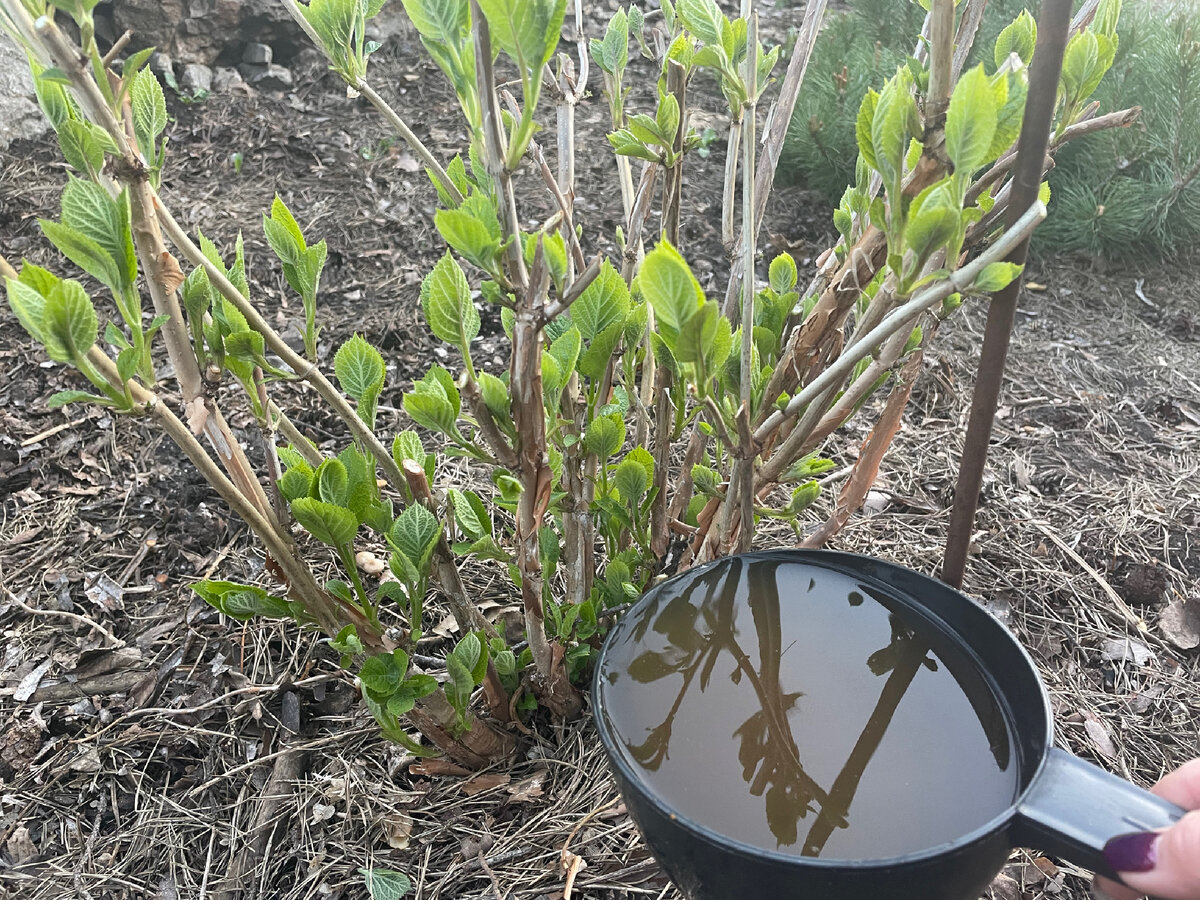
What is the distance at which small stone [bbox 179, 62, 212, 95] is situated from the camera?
322cm

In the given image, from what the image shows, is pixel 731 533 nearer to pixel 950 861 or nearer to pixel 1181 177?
pixel 950 861

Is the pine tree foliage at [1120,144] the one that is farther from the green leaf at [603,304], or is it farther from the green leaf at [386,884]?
the green leaf at [386,884]

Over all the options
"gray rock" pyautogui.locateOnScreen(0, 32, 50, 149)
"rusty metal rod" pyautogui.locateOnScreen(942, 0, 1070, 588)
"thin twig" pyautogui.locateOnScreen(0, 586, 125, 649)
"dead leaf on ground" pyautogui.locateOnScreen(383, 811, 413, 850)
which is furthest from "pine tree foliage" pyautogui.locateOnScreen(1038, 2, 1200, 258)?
"gray rock" pyautogui.locateOnScreen(0, 32, 50, 149)

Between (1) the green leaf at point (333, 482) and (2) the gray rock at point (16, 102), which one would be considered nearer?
(1) the green leaf at point (333, 482)

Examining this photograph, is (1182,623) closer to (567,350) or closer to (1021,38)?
(1021,38)

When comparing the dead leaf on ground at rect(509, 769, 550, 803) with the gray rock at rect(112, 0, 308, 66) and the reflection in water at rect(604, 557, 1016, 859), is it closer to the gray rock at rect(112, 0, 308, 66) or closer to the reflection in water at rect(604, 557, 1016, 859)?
the reflection in water at rect(604, 557, 1016, 859)

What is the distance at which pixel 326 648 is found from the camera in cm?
161

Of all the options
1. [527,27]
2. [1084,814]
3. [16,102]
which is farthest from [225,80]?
[1084,814]

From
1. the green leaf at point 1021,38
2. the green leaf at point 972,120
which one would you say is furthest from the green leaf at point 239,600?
the green leaf at point 1021,38

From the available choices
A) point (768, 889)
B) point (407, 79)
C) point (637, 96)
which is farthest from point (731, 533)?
point (407, 79)

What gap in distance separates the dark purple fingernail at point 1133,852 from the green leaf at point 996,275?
48cm

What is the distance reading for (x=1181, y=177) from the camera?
8.94ft

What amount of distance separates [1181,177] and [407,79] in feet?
9.33

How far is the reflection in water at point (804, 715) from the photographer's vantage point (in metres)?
0.87
